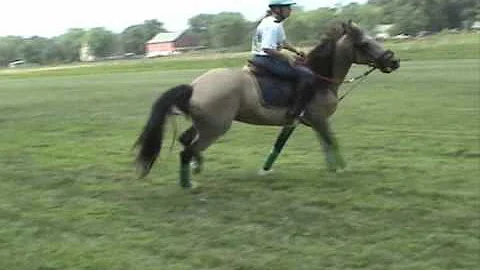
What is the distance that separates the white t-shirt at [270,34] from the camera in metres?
9.84

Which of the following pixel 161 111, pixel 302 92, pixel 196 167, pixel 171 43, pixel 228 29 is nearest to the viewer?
pixel 161 111

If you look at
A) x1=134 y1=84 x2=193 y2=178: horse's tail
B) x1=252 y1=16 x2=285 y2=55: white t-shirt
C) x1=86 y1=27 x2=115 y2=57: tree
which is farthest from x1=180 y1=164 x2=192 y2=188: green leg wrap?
x1=86 y1=27 x2=115 y2=57: tree

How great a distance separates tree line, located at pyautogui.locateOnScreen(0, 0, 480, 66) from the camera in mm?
88625

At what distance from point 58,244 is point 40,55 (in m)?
103

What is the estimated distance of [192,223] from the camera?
26.1ft

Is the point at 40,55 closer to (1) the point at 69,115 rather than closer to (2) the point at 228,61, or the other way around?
(2) the point at 228,61

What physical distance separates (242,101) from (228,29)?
81.2 metres

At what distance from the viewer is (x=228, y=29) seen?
90125mm

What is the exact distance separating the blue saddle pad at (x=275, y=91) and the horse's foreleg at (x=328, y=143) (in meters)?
0.50

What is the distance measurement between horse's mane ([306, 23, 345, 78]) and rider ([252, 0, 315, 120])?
0.40 meters

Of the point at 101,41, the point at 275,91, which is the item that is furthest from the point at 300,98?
the point at 101,41

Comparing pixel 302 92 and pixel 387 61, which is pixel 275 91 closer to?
pixel 302 92

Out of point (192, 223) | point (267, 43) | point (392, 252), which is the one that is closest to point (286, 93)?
point (267, 43)

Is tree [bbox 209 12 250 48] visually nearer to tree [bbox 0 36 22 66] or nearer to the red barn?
the red barn
